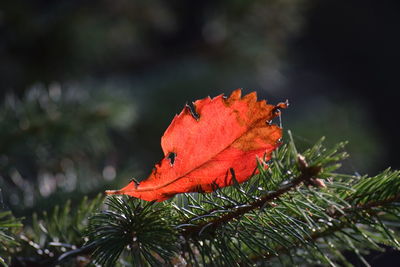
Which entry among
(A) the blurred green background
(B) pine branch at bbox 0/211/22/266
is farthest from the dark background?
(B) pine branch at bbox 0/211/22/266

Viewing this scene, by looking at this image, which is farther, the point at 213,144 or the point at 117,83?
the point at 117,83

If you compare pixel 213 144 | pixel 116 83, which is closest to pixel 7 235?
pixel 213 144

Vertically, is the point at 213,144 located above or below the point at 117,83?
below

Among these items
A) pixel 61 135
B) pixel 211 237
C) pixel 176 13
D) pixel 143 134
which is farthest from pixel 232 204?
pixel 176 13

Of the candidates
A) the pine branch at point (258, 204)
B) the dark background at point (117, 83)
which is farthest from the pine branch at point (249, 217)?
the dark background at point (117, 83)

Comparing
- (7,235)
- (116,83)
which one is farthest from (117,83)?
(7,235)

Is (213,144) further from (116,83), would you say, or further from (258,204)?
(116,83)

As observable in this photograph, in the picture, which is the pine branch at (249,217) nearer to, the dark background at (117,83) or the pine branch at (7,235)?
the pine branch at (7,235)

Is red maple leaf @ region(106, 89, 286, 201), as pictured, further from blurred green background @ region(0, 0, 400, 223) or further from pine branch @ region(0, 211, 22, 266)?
blurred green background @ region(0, 0, 400, 223)

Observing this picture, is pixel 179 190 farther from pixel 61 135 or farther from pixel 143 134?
pixel 143 134
